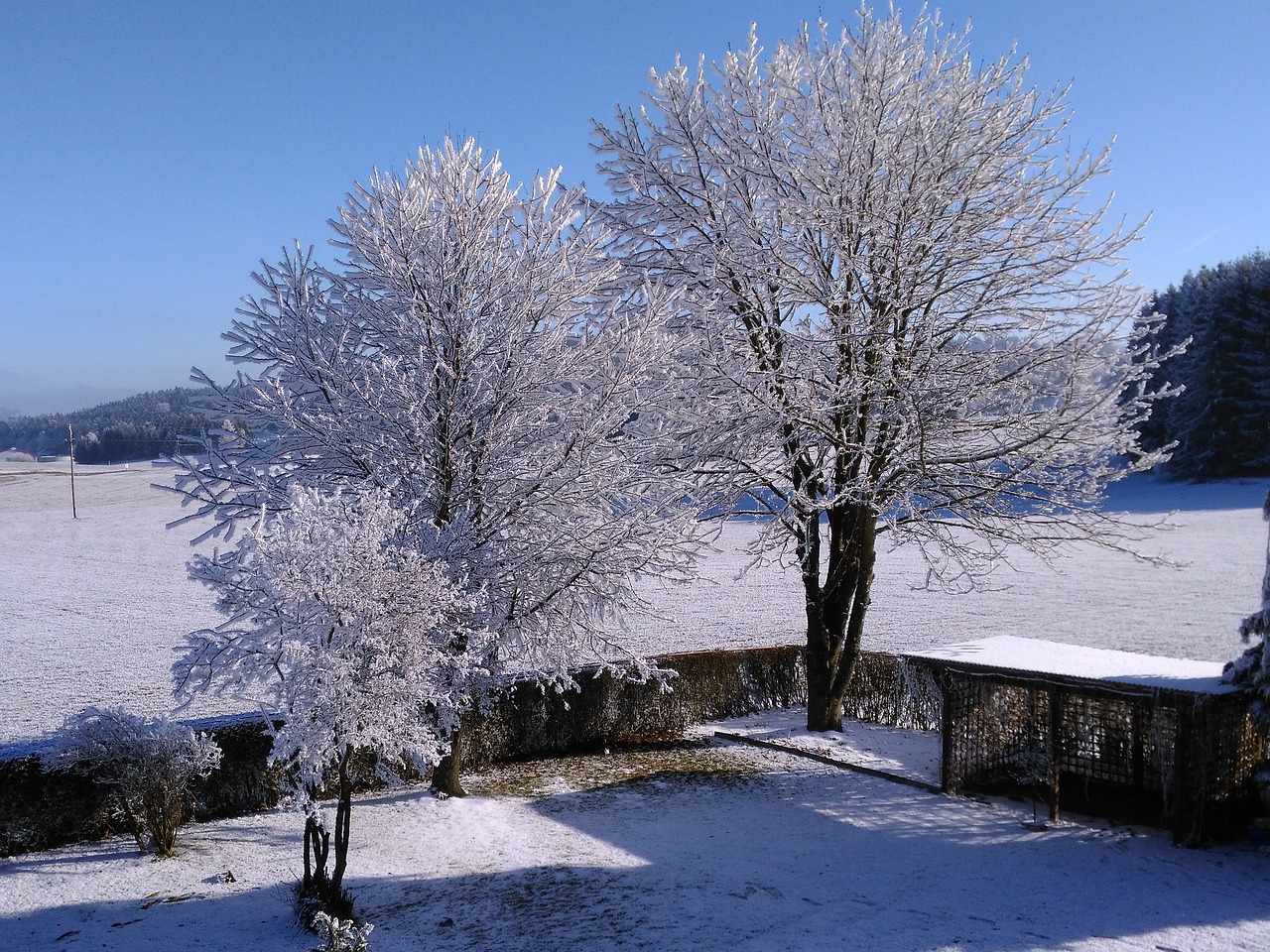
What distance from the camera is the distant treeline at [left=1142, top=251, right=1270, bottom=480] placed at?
44000 mm

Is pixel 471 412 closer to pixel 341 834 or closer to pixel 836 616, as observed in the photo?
pixel 341 834

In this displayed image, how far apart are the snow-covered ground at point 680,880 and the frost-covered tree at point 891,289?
3539 millimetres

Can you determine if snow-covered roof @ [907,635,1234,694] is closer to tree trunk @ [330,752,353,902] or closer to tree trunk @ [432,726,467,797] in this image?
tree trunk @ [432,726,467,797]

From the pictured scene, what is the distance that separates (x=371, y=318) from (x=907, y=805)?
749cm

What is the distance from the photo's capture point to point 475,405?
882 centimetres

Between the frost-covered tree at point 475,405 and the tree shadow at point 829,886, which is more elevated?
the frost-covered tree at point 475,405

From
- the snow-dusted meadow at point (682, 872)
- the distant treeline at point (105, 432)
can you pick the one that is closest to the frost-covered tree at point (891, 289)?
the snow-dusted meadow at point (682, 872)

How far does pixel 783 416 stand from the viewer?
10.5 m

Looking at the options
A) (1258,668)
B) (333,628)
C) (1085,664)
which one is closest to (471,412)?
(333,628)

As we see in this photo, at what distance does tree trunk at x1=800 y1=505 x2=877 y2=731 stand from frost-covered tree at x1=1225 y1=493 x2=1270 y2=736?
4.60m

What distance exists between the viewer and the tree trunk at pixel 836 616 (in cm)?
1184

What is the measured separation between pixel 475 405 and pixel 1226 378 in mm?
48066

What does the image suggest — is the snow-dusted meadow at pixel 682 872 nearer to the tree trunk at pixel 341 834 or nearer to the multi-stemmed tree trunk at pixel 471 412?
the tree trunk at pixel 341 834

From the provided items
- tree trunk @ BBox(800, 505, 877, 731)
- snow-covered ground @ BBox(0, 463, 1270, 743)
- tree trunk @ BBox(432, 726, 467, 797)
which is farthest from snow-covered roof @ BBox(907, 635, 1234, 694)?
tree trunk @ BBox(432, 726, 467, 797)
